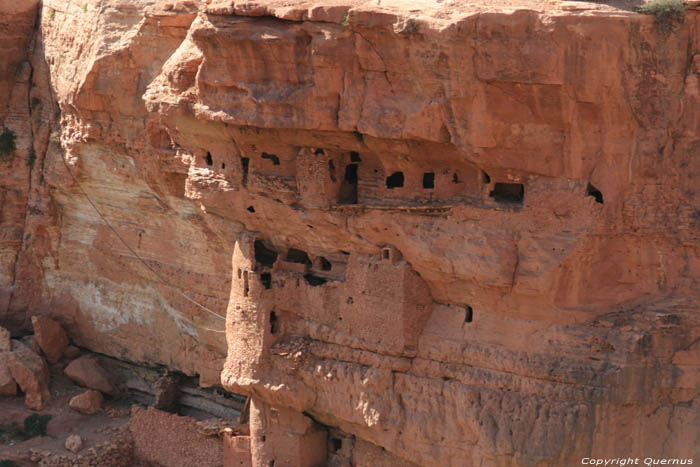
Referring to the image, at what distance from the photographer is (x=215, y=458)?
24578mm

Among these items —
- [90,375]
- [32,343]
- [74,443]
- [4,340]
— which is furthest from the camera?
[32,343]

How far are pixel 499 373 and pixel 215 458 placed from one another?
19.9 ft

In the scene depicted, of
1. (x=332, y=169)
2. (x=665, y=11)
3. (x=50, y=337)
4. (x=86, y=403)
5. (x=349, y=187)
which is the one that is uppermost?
(x=665, y=11)

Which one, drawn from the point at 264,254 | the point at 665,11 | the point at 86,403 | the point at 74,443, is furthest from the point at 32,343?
the point at 665,11

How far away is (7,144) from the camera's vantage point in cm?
2800

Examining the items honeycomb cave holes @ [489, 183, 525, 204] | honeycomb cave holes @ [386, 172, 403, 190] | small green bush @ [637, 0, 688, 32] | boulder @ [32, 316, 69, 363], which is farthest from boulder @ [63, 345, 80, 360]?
small green bush @ [637, 0, 688, 32]

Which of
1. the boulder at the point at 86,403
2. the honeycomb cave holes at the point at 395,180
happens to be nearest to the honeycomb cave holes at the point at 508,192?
the honeycomb cave holes at the point at 395,180

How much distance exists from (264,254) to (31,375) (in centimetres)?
635

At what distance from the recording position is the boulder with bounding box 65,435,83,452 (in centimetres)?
2570

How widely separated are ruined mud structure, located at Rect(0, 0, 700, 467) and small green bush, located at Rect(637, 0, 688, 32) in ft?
0.41

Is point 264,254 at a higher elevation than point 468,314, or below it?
higher

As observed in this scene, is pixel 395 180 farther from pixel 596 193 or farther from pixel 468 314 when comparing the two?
pixel 596 193

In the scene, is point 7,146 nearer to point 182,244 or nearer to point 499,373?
point 182,244

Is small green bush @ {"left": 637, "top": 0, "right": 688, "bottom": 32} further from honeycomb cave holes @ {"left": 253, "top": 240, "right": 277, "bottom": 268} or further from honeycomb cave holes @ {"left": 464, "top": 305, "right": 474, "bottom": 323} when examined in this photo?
honeycomb cave holes @ {"left": 253, "top": 240, "right": 277, "bottom": 268}
